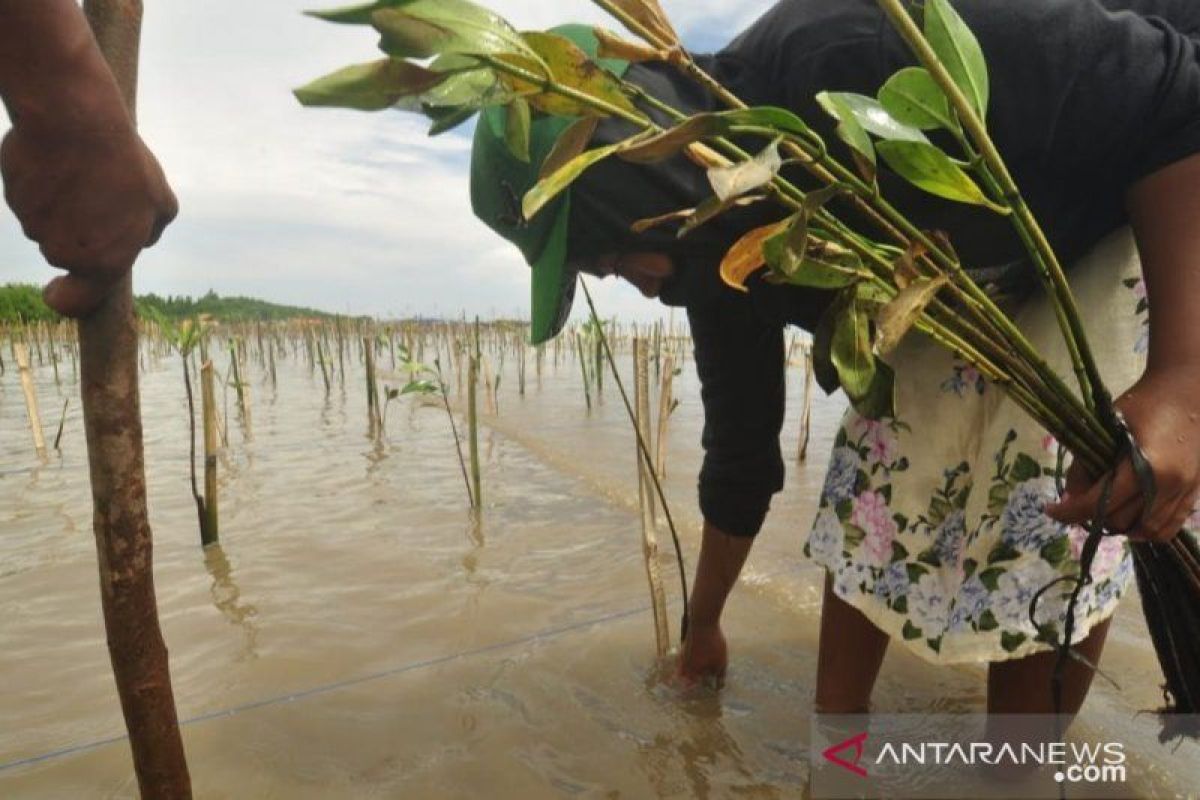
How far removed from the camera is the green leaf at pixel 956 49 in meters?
0.63

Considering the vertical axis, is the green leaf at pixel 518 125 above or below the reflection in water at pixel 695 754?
above

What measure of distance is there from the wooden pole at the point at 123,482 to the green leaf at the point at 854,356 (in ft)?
2.47

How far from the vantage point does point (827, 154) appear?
706 millimetres

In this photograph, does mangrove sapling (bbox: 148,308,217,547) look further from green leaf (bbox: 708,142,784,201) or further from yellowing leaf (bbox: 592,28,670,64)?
green leaf (bbox: 708,142,784,201)

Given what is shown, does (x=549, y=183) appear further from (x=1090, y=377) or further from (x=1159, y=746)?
(x=1159, y=746)

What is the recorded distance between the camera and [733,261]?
2.36 feet

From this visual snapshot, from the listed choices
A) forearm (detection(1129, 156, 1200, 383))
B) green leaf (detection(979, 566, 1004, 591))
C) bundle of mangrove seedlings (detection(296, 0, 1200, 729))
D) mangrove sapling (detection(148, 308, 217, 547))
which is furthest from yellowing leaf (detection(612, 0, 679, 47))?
mangrove sapling (detection(148, 308, 217, 547))

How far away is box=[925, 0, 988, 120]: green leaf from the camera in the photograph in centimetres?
63

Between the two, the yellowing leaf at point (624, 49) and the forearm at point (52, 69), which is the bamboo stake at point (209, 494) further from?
the yellowing leaf at point (624, 49)

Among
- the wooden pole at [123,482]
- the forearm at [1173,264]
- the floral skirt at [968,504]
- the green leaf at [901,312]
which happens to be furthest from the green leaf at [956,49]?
the wooden pole at [123,482]

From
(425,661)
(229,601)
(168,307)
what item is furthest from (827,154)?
(168,307)

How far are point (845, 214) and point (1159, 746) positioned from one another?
3.83 ft

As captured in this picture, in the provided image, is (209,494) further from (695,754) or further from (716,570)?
(695,754)

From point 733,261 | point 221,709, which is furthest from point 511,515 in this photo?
point 733,261
